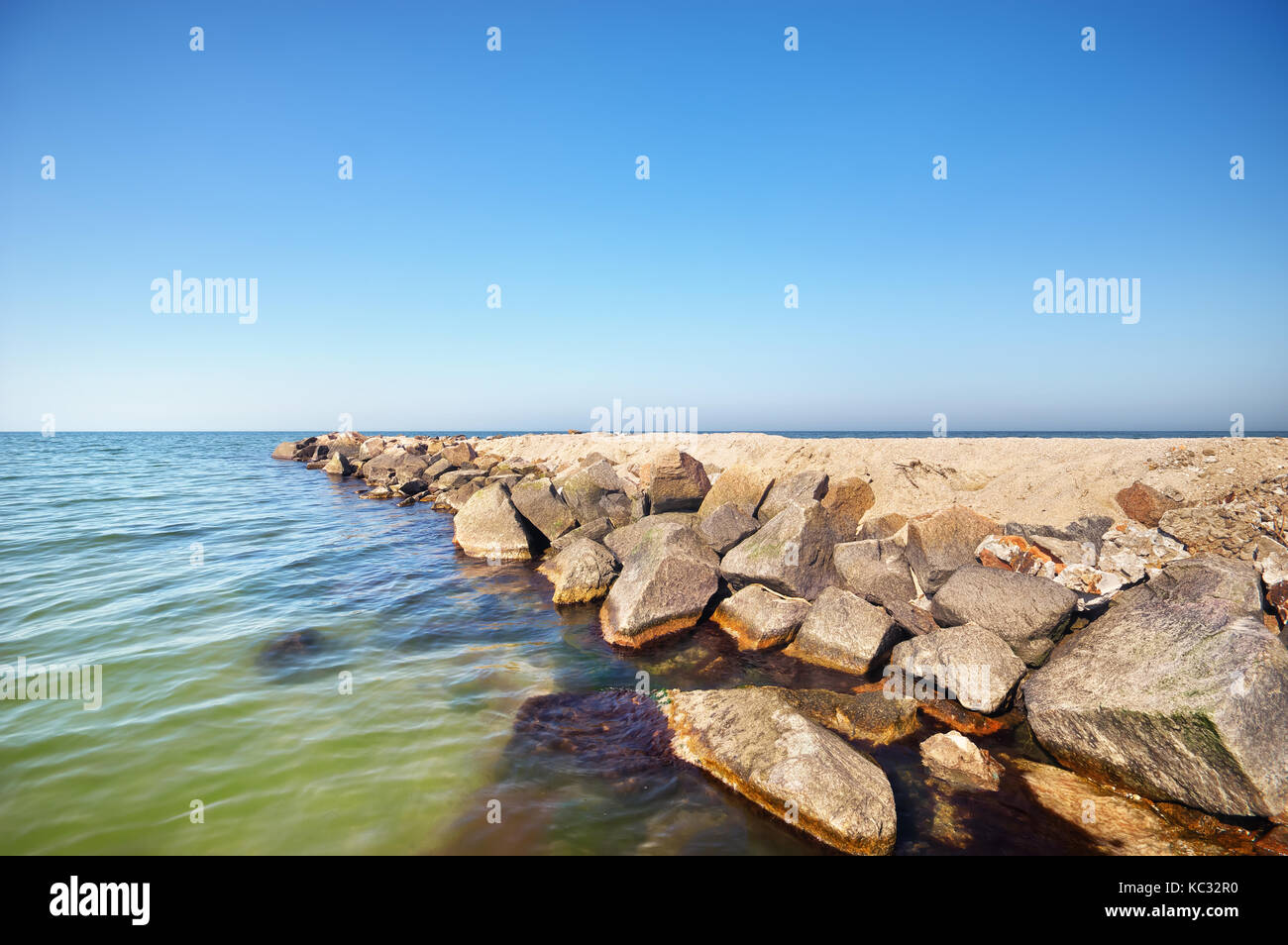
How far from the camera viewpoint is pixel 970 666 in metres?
6.24

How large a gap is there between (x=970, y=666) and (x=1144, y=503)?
5.41 metres

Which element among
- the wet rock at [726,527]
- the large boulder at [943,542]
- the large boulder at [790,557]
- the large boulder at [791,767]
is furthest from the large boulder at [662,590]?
the large boulder at [943,542]

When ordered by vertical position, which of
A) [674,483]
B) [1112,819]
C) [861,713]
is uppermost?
[674,483]

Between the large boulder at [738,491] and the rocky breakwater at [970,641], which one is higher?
the large boulder at [738,491]

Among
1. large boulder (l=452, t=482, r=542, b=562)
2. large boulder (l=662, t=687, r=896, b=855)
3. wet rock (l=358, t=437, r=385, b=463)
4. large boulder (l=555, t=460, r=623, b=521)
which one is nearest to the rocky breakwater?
large boulder (l=662, t=687, r=896, b=855)

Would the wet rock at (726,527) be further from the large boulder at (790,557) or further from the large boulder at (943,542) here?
the large boulder at (943,542)

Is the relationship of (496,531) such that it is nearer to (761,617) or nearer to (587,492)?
(587,492)

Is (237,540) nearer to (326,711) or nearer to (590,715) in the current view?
(326,711)

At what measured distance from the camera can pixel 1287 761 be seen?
14.0 ft

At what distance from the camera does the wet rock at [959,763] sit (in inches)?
200

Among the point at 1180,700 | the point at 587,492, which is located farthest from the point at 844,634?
the point at 587,492

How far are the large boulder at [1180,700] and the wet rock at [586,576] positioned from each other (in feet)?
22.6

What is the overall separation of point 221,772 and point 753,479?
1006 cm

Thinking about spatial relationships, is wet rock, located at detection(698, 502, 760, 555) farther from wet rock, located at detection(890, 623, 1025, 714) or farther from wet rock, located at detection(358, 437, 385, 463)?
wet rock, located at detection(358, 437, 385, 463)
